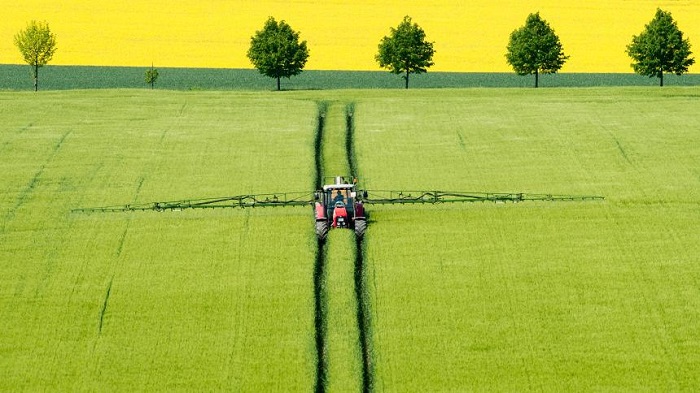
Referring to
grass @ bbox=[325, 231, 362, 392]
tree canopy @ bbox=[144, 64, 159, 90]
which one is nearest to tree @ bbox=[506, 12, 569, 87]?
tree canopy @ bbox=[144, 64, 159, 90]

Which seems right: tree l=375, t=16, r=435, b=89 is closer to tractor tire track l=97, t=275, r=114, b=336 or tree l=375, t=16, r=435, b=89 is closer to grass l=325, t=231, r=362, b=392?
grass l=325, t=231, r=362, b=392

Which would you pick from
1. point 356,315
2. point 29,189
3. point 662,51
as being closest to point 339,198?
point 356,315

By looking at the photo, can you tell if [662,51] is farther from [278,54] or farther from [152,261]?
[152,261]

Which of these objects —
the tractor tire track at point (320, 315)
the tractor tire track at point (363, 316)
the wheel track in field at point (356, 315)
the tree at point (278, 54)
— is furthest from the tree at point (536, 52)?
the tractor tire track at point (363, 316)

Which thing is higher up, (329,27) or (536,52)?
(329,27)

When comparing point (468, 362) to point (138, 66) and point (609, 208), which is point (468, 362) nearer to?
point (609, 208)

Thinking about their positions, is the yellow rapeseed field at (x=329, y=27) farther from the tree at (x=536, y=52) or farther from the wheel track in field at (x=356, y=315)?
the wheel track in field at (x=356, y=315)

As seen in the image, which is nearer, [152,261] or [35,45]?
[152,261]
